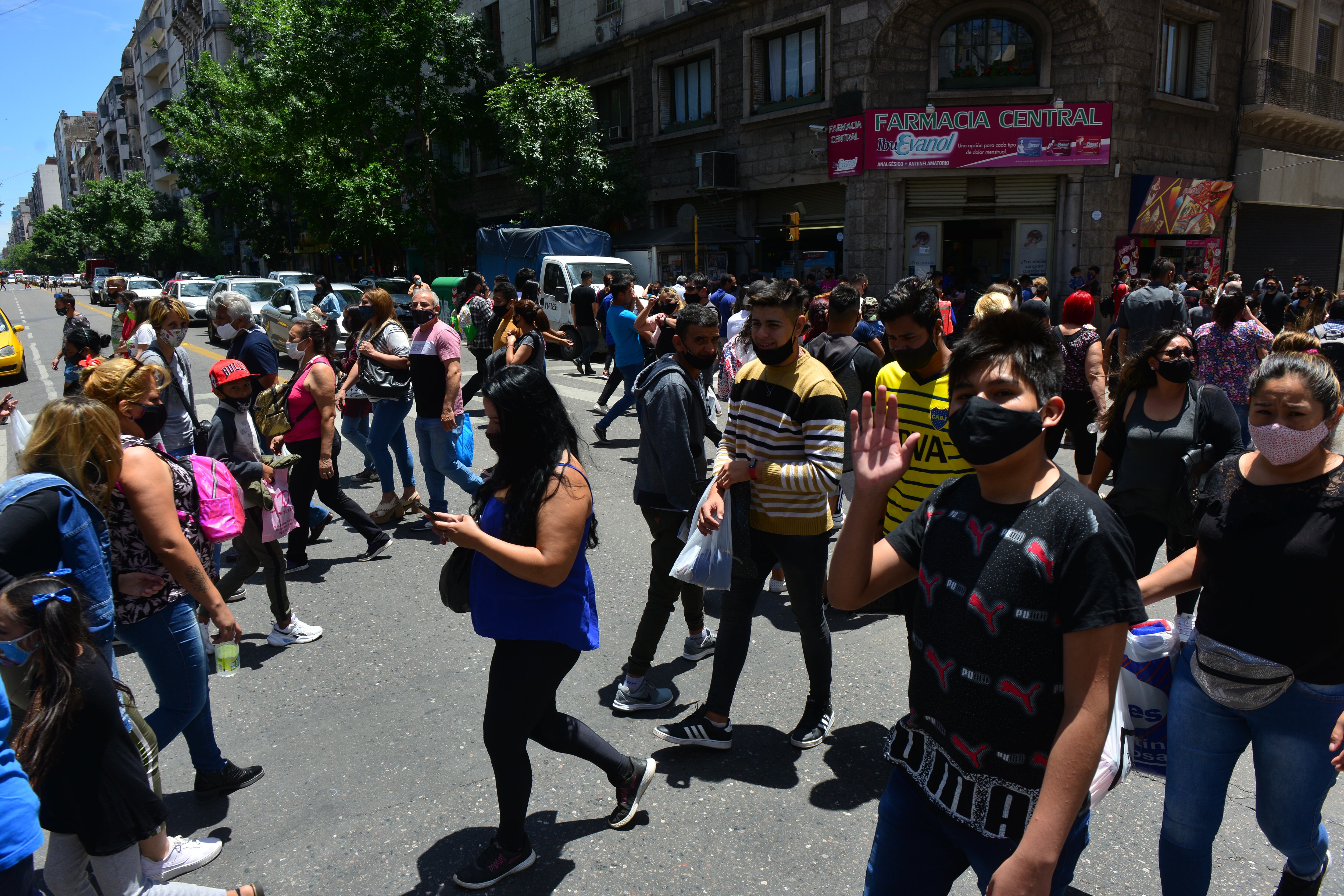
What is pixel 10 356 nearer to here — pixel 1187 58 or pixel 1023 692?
pixel 1023 692

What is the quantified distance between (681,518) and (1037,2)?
A: 18700 millimetres

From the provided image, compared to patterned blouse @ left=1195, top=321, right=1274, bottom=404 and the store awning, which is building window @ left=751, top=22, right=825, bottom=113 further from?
patterned blouse @ left=1195, top=321, right=1274, bottom=404

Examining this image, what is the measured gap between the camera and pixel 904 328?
11.5 ft

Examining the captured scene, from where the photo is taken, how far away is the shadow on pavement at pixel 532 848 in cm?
290

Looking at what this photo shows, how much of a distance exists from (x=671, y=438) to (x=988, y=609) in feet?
7.58

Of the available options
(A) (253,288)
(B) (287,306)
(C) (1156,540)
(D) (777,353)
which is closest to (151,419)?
(D) (777,353)

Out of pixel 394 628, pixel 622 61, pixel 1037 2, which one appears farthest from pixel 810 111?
pixel 394 628

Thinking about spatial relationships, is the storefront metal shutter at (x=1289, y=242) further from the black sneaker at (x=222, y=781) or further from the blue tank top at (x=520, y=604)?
the black sneaker at (x=222, y=781)

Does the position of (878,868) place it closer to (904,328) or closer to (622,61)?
(904,328)

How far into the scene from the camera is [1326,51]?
82.6 feet

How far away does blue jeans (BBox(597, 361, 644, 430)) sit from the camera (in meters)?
9.91

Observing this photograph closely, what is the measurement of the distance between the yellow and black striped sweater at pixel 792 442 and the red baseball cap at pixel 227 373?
2973 mm

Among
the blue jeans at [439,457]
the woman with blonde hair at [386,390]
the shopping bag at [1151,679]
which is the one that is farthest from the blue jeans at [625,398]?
the shopping bag at [1151,679]

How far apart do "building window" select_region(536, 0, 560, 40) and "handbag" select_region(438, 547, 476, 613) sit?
28.2 metres
